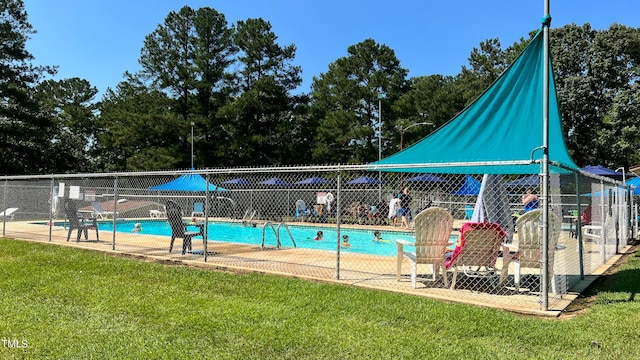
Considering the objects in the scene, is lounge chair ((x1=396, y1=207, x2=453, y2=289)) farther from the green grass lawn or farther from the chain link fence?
the green grass lawn

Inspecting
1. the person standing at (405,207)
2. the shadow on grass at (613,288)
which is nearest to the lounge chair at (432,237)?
the shadow on grass at (613,288)

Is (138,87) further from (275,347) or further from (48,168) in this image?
(275,347)

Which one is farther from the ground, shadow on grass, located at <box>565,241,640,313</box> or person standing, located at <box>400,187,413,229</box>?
person standing, located at <box>400,187,413,229</box>

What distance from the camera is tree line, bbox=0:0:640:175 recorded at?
118ft

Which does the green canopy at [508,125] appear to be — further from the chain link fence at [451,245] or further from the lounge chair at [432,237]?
the lounge chair at [432,237]

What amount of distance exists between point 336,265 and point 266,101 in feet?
109

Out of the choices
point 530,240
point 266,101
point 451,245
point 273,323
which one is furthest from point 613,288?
point 266,101

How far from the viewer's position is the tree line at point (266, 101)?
36.0 meters

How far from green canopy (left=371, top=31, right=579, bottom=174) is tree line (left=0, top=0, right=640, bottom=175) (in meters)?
27.7

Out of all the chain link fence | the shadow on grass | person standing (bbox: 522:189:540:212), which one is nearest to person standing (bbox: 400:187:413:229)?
the chain link fence

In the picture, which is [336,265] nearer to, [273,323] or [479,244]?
[479,244]

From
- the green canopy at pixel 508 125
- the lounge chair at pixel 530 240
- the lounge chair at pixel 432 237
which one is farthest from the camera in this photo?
the green canopy at pixel 508 125

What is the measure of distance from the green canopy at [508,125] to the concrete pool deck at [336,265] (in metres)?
1.70

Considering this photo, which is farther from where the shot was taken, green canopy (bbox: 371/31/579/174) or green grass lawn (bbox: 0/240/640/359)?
green canopy (bbox: 371/31/579/174)
